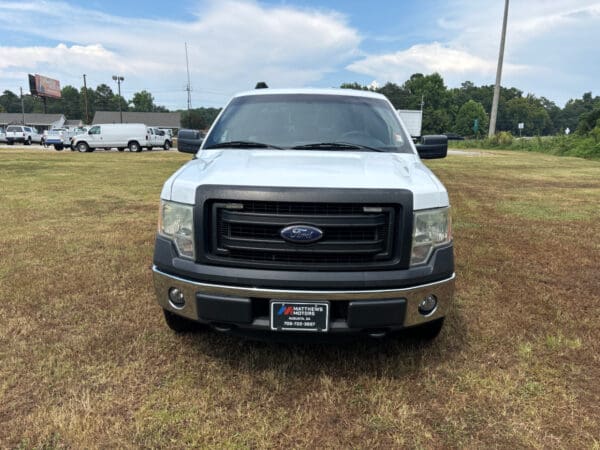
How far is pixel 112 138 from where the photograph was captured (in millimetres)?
30016

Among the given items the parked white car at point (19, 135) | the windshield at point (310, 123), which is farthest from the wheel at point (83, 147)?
the windshield at point (310, 123)

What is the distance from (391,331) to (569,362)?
1379 mm

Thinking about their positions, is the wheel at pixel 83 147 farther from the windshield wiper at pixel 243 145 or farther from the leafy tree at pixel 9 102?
the leafy tree at pixel 9 102

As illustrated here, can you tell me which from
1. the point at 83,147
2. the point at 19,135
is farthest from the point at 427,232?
the point at 19,135

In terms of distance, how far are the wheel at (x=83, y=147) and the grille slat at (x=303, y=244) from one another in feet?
101

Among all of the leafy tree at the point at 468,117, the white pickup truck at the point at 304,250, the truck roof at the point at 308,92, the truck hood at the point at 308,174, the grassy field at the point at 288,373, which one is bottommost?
the grassy field at the point at 288,373

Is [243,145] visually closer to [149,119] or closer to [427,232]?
[427,232]

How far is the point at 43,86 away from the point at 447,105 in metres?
87.2

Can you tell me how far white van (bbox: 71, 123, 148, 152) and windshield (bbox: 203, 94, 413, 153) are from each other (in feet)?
95.5

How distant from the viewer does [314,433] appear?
220 centimetres

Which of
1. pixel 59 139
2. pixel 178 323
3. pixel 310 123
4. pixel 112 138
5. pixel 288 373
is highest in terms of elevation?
pixel 310 123

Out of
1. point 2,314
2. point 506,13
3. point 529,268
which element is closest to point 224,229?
point 2,314

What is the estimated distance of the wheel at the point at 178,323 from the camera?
9.80 feet

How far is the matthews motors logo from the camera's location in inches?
91.1
